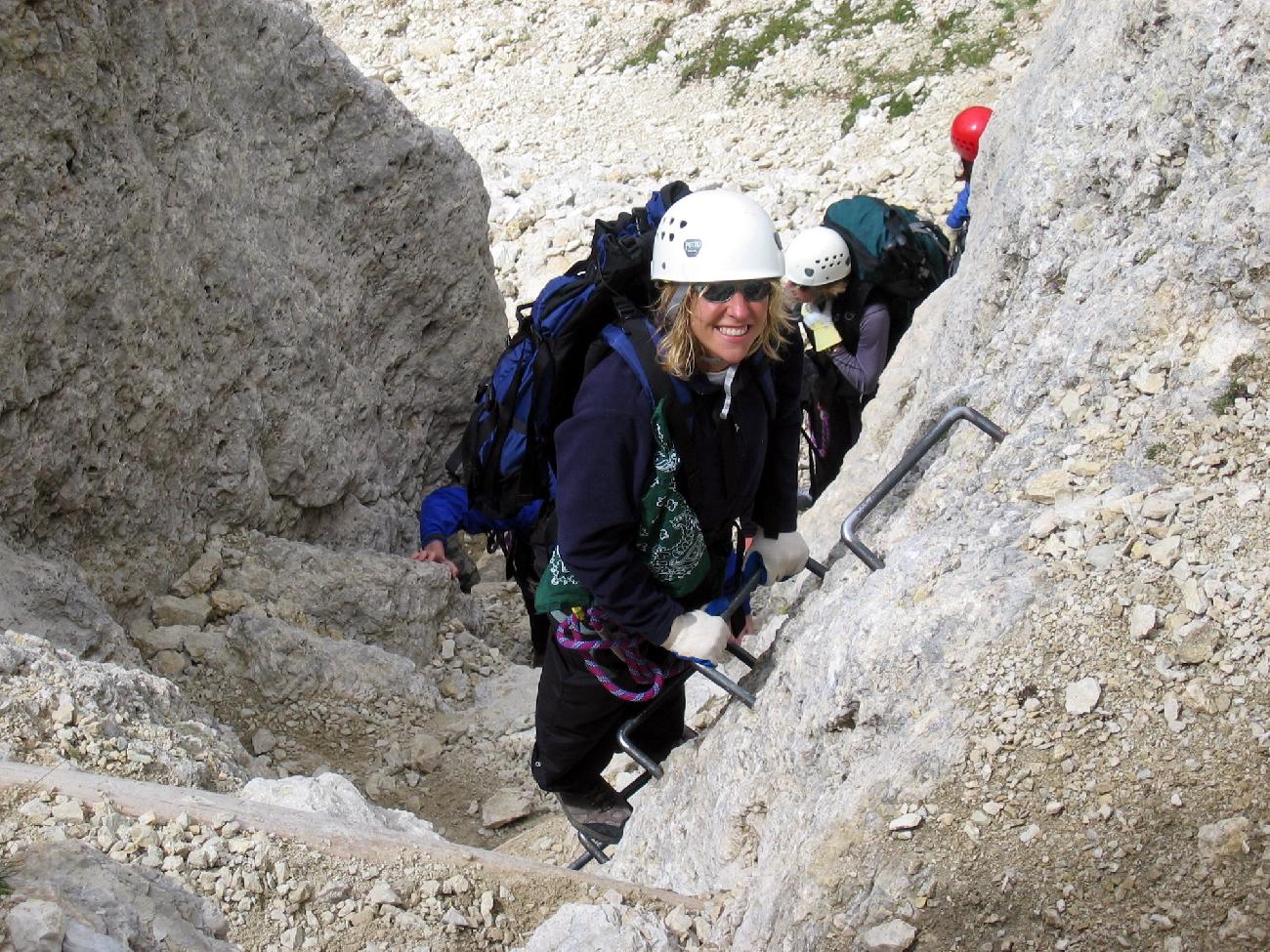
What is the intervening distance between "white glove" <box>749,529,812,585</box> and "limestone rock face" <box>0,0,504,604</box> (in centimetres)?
364

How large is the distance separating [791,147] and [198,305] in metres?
10.8

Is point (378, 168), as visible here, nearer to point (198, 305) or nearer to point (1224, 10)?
point (198, 305)

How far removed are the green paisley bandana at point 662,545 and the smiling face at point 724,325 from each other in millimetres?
246

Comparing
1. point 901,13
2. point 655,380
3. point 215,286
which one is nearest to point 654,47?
point 901,13

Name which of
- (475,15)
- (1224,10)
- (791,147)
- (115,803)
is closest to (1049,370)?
(1224,10)

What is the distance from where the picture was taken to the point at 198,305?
6758 mm

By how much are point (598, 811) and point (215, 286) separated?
3.88 m

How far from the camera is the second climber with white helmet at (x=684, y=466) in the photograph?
143 inches

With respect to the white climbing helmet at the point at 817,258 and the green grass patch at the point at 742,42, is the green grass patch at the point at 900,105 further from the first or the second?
the white climbing helmet at the point at 817,258

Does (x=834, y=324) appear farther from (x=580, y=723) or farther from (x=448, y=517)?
(x=580, y=723)

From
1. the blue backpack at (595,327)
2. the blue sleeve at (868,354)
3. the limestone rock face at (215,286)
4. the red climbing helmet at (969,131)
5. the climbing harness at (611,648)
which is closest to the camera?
the blue backpack at (595,327)

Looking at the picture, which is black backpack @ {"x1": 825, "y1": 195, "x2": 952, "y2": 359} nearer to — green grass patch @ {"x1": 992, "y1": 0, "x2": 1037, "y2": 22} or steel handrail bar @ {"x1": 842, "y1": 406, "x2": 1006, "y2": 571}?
steel handrail bar @ {"x1": 842, "y1": 406, "x2": 1006, "y2": 571}

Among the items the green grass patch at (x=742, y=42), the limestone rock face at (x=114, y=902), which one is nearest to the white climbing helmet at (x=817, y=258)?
the limestone rock face at (x=114, y=902)

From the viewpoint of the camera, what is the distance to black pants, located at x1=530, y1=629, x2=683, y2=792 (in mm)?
4527
